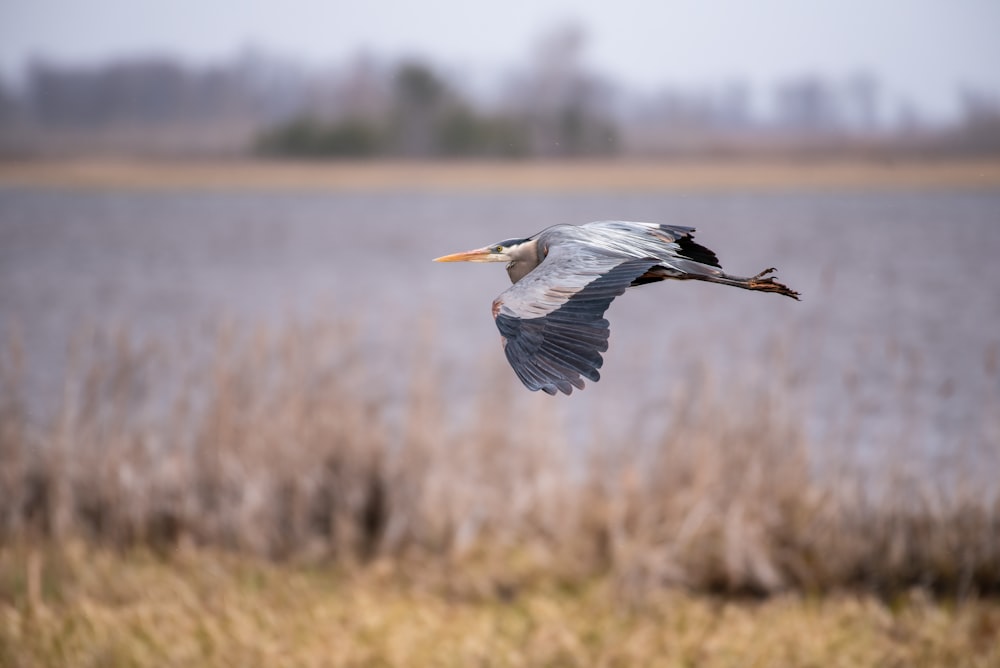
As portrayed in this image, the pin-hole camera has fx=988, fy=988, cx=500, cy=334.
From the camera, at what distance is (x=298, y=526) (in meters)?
7.41

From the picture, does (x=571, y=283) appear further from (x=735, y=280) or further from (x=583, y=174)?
(x=583, y=174)

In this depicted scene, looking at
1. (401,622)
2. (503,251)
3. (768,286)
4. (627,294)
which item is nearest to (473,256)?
(503,251)

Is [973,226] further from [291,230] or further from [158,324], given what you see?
[291,230]

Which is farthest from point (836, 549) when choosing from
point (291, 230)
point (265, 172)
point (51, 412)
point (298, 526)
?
point (291, 230)

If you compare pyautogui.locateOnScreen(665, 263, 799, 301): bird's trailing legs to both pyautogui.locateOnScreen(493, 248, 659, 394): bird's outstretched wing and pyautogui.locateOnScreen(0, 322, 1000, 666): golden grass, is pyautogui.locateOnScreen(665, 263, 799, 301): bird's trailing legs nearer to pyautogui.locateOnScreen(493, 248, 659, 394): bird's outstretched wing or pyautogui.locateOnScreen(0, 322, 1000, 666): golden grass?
pyautogui.locateOnScreen(493, 248, 659, 394): bird's outstretched wing

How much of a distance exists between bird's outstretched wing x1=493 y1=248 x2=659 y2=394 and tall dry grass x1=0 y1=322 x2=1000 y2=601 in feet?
20.1

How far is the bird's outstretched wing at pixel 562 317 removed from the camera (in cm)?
78

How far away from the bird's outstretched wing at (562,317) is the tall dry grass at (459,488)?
613 cm

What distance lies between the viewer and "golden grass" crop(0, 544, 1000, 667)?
6.05m

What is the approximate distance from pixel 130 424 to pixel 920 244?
667 inches

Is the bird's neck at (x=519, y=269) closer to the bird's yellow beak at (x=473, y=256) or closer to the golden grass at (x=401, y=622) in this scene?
the bird's yellow beak at (x=473, y=256)

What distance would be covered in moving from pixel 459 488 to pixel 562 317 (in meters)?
6.74

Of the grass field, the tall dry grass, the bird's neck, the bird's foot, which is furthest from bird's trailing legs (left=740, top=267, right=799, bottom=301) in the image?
the tall dry grass

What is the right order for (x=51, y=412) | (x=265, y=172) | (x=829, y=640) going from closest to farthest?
1. (x=265, y=172)
2. (x=829, y=640)
3. (x=51, y=412)
